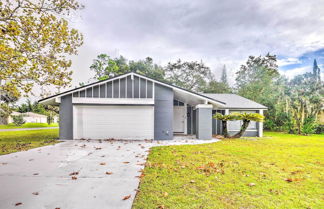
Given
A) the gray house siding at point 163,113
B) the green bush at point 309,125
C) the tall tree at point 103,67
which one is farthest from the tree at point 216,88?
the gray house siding at point 163,113

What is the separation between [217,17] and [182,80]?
1854 cm

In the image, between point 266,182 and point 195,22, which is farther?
point 195,22

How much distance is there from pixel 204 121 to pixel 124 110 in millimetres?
5076

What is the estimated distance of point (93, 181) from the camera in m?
3.36

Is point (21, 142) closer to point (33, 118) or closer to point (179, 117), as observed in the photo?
point (179, 117)

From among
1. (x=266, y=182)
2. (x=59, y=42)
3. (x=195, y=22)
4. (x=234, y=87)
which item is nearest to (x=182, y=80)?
(x=234, y=87)

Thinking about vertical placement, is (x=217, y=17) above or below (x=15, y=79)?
above

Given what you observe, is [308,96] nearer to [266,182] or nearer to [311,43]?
[311,43]

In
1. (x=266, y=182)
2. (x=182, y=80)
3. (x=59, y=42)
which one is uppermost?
(x=182, y=80)

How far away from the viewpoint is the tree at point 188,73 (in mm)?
29531

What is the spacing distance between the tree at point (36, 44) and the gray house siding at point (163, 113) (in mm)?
4972

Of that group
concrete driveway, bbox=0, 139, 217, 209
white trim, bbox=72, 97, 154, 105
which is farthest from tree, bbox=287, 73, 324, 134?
concrete driveway, bbox=0, 139, 217, 209

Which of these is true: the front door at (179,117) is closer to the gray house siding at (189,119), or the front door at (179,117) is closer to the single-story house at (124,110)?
the gray house siding at (189,119)

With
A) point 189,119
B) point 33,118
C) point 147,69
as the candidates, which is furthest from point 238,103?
point 33,118
